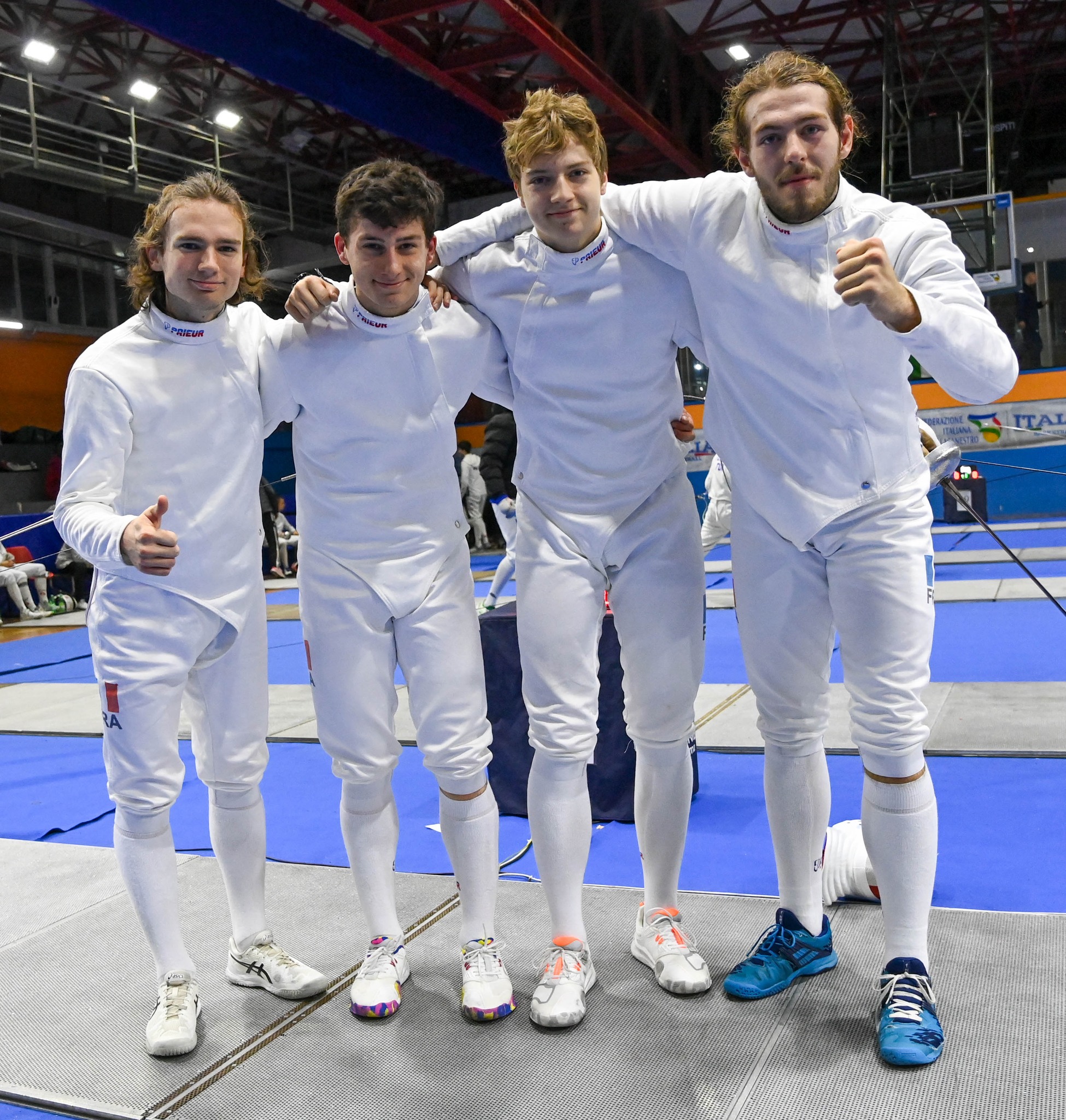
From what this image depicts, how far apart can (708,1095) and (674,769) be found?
721 millimetres

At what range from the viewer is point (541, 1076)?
79.0 inches

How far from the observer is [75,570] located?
38.9ft

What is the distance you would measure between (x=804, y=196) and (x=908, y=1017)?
5.28 ft

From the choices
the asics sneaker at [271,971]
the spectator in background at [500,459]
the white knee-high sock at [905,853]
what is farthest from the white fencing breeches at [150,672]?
the spectator in background at [500,459]

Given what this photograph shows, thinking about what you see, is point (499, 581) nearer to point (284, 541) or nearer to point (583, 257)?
point (583, 257)

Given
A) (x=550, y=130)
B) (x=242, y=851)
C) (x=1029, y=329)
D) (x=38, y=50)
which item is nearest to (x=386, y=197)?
(x=550, y=130)

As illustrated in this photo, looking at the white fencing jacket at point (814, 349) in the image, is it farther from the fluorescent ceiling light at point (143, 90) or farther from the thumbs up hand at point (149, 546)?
the fluorescent ceiling light at point (143, 90)

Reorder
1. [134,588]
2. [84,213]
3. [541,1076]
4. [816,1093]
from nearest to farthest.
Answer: [816,1093] → [541,1076] → [134,588] → [84,213]

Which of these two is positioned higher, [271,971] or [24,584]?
[24,584]

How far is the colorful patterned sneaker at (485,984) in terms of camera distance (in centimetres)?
224

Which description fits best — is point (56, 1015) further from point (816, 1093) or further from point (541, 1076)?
point (816, 1093)

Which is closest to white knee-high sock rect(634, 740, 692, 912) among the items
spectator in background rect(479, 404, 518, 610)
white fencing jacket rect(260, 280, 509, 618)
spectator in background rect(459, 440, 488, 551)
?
white fencing jacket rect(260, 280, 509, 618)

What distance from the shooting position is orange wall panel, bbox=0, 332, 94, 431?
1605cm

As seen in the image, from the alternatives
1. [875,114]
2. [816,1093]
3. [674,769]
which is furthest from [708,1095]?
[875,114]
